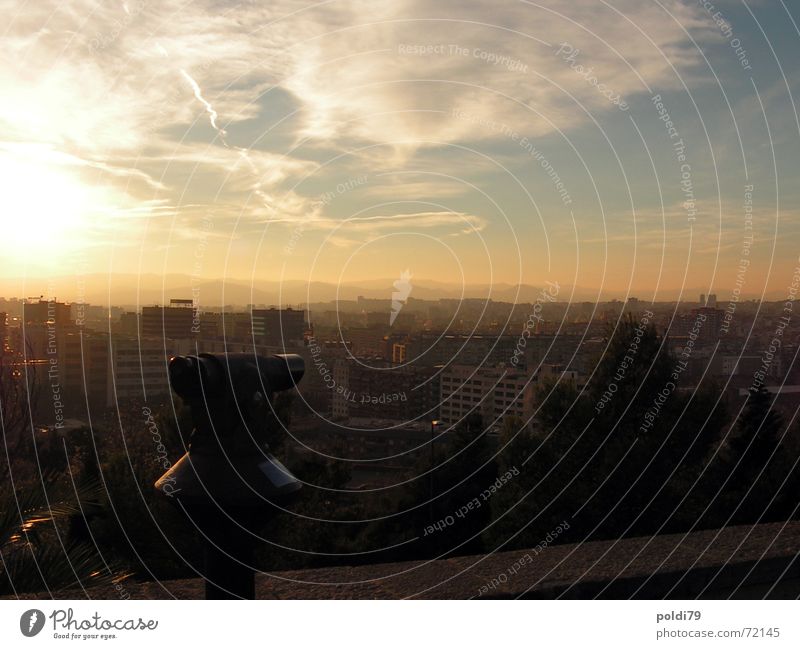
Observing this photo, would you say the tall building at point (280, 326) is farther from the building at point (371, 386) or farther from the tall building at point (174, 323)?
the building at point (371, 386)

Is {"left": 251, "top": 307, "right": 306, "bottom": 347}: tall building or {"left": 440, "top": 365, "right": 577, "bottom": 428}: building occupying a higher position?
{"left": 251, "top": 307, "right": 306, "bottom": 347}: tall building

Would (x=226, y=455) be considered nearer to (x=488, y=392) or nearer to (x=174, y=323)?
(x=174, y=323)

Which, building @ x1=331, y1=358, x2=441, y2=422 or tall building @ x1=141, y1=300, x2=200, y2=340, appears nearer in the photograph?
tall building @ x1=141, y1=300, x2=200, y2=340

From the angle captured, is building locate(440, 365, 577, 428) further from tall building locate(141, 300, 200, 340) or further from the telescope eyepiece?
the telescope eyepiece

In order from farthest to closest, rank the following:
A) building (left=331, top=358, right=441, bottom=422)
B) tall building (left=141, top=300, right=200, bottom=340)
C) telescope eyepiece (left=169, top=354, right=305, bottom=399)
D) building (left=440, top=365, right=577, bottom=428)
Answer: building (left=440, top=365, right=577, bottom=428)
building (left=331, top=358, right=441, bottom=422)
tall building (left=141, top=300, right=200, bottom=340)
telescope eyepiece (left=169, top=354, right=305, bottom=399)

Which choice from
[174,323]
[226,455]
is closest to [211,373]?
[226,455]

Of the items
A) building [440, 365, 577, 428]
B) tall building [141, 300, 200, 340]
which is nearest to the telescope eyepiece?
tall building [141, 300, 200, 340]
